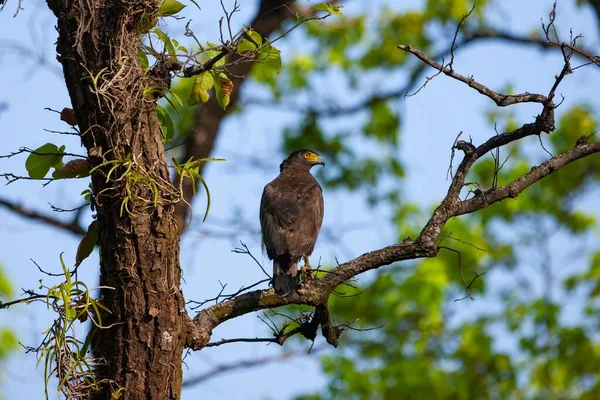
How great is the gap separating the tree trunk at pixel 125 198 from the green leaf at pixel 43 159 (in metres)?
0.39

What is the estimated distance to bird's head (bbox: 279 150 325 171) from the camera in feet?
24.9

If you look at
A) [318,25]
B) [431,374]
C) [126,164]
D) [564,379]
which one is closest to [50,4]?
[126,164]

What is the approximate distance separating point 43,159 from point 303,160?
3.95 meters

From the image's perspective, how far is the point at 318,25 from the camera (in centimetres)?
1425

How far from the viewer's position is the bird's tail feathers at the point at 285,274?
4.31 metres

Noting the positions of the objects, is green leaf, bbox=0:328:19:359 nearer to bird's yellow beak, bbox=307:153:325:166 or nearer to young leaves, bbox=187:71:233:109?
bird's yellow beak, bbox=307:153:325:166

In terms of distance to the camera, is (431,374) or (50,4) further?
(431,374)

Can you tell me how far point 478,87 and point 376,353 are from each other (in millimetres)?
9367

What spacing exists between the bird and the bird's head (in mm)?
558

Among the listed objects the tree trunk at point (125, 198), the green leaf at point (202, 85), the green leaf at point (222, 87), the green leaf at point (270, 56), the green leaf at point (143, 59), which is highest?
the green leaf at point (270, 56)

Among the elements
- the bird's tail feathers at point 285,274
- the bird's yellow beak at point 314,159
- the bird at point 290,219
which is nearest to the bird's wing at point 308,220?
the bird at point 290,219

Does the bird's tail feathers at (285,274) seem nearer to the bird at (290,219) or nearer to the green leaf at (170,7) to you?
the bird at (290,219)

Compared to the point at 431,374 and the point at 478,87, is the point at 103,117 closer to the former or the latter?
the point at 478,87

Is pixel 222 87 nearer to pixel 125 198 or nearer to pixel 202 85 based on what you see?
pixel 202 85
